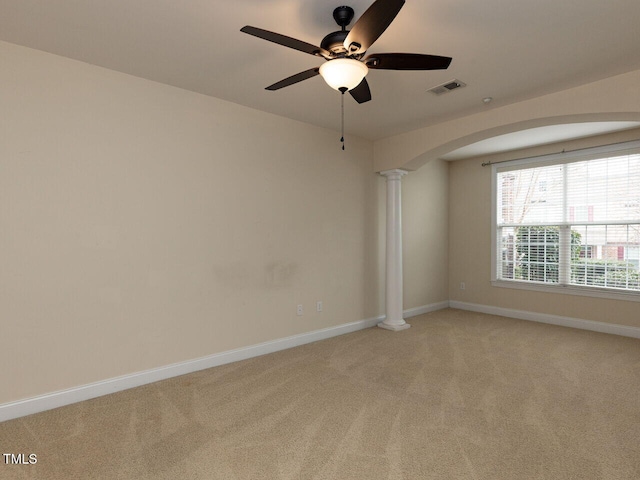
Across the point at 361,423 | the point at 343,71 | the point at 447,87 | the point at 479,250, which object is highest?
the point at 447,87

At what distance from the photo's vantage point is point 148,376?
3.15 metres

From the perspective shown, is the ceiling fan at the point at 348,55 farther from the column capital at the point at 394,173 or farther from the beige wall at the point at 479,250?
the beige wall at the point at 479,250

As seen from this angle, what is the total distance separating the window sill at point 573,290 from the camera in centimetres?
462

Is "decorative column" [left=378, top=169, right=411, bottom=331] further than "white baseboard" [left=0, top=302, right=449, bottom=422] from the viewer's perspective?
Yes

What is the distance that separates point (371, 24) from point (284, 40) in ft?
1.51

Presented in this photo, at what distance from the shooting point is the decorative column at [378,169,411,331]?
196 inches

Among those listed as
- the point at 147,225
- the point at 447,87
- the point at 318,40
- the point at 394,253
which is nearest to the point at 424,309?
the point at 394,253

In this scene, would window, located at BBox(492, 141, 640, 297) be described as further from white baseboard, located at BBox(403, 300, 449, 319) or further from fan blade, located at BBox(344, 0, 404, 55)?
fan blade, located at BBox(344, 0, 404, 55)

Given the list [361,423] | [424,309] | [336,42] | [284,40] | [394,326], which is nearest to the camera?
[284,40]

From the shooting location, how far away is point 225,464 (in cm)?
203

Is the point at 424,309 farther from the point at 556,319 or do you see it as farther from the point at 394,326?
the point at 556,319

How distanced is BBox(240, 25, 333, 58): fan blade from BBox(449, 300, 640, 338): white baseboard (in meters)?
5.03

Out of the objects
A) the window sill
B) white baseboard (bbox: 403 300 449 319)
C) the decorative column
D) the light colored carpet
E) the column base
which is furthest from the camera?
→ white baseboard (bbox: 403 300 449 319)

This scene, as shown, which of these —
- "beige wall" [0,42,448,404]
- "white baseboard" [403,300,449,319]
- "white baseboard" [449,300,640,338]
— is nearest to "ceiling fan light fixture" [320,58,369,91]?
"beige wall" [0,42,448,404]
